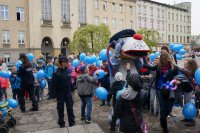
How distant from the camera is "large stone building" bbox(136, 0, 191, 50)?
181 feet

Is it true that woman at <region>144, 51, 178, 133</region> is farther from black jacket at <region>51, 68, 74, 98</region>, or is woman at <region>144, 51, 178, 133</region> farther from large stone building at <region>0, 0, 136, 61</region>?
large stone building at <region>0, 0, 136, 61</region>

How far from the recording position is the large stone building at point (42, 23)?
1345 inches

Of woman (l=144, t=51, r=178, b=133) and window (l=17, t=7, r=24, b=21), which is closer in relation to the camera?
woman (l=144, t=51, r=178, b=133)

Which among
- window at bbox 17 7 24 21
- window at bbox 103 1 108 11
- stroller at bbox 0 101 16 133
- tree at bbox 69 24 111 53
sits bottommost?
stroller at bbox 0 101 16 133

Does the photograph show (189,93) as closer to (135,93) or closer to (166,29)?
(135,93)

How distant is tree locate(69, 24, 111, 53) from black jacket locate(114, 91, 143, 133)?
74.5 ft

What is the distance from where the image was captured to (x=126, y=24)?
4994 cm

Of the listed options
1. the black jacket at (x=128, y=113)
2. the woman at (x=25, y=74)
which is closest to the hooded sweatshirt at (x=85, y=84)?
the woman at (x=25, y=74)

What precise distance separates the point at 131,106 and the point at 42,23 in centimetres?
3376

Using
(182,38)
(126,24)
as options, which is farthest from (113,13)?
(182,38)

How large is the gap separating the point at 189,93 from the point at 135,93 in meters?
3.12

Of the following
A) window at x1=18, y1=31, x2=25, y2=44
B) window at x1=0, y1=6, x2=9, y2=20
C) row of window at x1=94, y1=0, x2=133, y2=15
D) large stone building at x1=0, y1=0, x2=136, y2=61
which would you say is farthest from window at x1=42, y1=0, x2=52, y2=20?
row of window at x1=94, y1=0, x2=133, y2=15

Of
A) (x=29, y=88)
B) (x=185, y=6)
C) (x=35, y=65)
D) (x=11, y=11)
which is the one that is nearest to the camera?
(x=29, y=88)

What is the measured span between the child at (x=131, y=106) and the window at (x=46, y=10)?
34137mm
